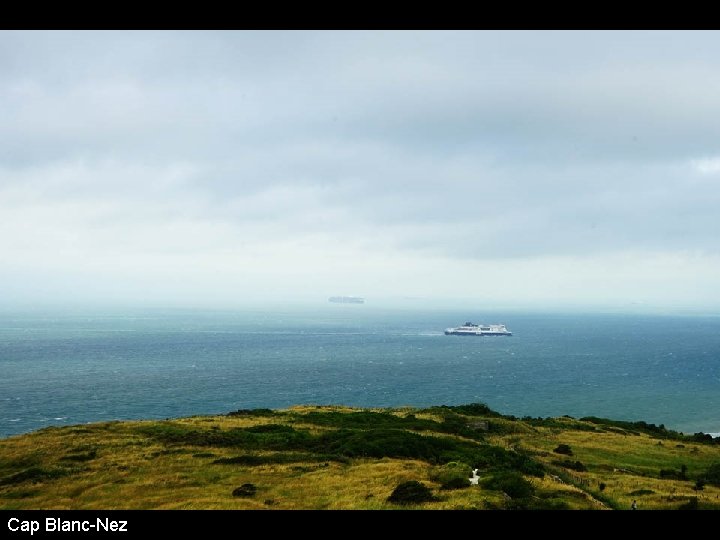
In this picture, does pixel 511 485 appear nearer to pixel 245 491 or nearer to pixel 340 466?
pixel 340 466

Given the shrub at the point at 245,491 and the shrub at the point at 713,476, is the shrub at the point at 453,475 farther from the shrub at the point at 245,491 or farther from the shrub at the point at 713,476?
the shrub at the point at 713,476

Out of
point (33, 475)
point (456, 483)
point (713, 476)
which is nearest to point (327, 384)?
point (713, 476)

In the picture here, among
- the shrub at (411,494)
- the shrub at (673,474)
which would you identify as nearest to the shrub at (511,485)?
the shrub at (411,494)

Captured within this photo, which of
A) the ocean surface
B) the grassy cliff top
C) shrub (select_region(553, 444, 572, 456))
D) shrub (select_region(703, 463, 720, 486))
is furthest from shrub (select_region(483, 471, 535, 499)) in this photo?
the ocean surface
